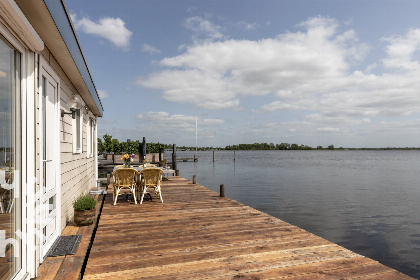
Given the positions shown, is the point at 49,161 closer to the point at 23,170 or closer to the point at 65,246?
the point at 65,246

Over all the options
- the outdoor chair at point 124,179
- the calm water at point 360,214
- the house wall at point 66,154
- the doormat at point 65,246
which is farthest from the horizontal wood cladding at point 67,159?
the calm water at point 360,214

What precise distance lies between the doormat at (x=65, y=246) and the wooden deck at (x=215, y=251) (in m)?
0.29

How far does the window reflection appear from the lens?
7.77ft

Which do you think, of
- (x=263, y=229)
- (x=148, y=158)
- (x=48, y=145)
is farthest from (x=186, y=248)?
(x=148, y=158)

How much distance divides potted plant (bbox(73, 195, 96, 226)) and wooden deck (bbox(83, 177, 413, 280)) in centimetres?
33

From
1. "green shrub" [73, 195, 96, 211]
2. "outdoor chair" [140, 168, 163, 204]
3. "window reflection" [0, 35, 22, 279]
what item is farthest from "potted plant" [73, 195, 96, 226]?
"window reflection" [0, 35, 22, 279]

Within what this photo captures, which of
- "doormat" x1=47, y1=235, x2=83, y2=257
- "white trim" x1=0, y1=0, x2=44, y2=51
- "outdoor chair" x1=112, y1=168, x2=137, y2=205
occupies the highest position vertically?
"white trim" x1=0, y1=0, x2=44, y2=51

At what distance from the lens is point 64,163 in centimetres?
509

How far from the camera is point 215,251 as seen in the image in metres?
3.80

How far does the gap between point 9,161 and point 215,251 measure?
2.62 meters

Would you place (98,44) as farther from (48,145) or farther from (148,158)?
(148,158)

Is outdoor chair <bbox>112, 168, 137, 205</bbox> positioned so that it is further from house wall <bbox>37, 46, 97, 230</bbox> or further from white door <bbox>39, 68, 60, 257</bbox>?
white door <bbox>39, 68, 60, 257</bbox>

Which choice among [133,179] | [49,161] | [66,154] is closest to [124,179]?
[133,179]

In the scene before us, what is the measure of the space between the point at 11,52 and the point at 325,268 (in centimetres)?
397
